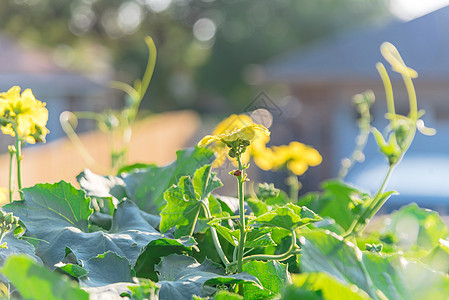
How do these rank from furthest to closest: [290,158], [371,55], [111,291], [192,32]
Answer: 1. [192,32]
2. [371,55]
3. [290,158]
4. [111,291]

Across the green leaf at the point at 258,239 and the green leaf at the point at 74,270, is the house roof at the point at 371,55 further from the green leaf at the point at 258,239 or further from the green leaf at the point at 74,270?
the green leaf at the point at 74,270

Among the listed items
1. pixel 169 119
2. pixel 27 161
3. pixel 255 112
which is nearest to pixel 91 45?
pixel 169 119

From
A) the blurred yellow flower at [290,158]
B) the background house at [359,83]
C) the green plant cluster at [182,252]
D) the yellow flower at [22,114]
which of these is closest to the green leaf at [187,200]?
the green plant cluster at [182,252]

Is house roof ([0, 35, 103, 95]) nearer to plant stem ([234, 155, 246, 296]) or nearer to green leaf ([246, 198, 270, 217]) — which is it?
green leaf ([246, 198, 270, 217])

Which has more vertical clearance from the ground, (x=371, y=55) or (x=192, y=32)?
(x=371, y=55)

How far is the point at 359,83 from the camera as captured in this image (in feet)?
34.3

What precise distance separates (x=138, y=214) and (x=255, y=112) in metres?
0.43

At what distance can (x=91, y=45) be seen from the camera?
30.5 meters

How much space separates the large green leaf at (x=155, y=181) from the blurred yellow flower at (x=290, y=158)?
22.6 inches

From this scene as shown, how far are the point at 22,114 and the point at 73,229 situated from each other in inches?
7.9

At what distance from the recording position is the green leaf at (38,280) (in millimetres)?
444

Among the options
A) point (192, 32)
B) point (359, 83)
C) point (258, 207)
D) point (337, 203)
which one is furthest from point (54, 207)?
point (192, 32)

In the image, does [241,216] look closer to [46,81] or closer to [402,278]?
[402,278]

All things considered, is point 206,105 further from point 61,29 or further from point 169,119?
point 169,119
